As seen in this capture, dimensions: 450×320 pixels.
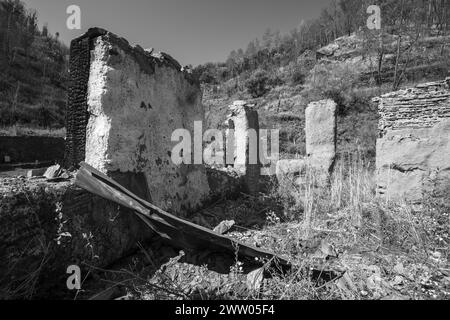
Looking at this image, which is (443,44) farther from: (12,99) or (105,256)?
(12,99)

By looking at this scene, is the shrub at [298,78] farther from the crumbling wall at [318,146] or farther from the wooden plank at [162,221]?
the wooden plank at [162,221]

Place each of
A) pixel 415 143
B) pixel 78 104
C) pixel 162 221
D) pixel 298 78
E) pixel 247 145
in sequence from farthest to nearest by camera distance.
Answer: pixel 298 78 < pixel 247 145 < pixel 415 143 < pixel 78 104 < pixel 162 221

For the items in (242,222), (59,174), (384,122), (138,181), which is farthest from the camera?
(384,122)

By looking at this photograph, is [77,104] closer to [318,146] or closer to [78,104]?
[78,104]

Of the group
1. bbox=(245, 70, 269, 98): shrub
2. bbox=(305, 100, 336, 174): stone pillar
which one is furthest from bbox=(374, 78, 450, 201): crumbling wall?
bbox=(245, 70, 269, 98): shrub

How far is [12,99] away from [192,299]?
20332mm

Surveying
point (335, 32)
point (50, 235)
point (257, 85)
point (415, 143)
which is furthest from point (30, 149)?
point (335, 32)

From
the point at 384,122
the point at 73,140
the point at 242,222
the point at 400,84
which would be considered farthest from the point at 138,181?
the point at 400,84

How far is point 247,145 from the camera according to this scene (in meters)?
6.01

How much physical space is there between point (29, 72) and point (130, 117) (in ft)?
83.2

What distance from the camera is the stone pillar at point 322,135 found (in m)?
6.51

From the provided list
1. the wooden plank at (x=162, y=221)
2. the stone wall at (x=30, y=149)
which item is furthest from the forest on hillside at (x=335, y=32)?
the wooden plank at (x=162, y=221)

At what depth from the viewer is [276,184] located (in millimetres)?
6324

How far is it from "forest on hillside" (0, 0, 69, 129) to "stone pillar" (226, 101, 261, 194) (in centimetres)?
1479
